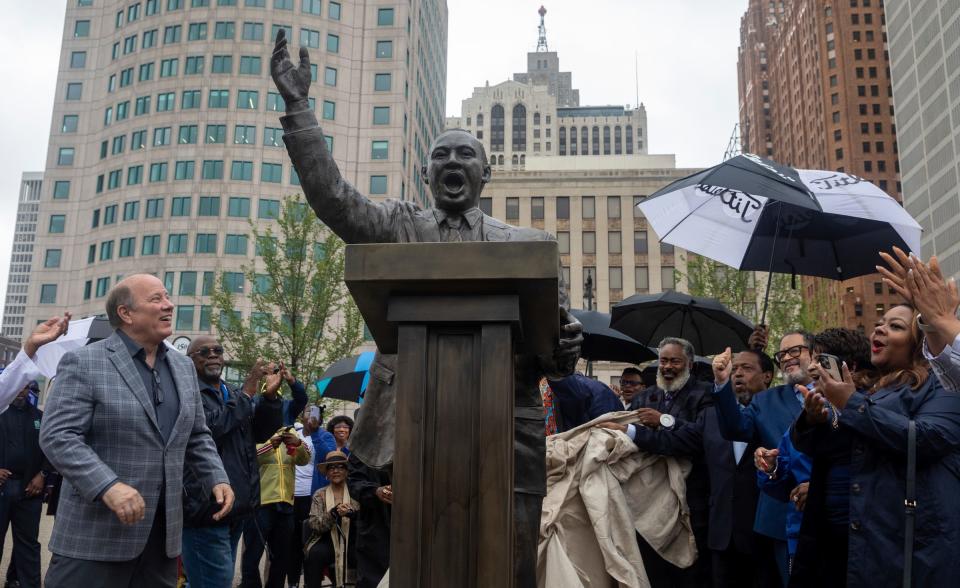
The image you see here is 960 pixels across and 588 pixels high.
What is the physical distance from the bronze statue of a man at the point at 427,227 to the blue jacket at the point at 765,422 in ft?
7.85

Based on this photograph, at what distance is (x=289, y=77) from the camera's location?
124 inches

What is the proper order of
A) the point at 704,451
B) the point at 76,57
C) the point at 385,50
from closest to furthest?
1. the point at 704,451
2. the point at 385,50
3. the point at 76,57

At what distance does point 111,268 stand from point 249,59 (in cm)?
1839

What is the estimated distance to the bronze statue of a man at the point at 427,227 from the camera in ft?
10.3

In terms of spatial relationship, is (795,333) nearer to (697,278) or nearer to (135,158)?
(697,278)

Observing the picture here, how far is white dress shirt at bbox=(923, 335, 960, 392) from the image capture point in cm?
343

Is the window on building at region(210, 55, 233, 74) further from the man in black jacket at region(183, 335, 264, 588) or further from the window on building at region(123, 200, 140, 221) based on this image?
the man in black jacket at region(183, 335, 264, 588)

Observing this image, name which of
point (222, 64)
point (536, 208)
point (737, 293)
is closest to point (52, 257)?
point (222, 64)

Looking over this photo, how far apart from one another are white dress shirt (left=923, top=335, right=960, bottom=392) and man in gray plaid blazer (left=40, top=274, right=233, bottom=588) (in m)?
3.29

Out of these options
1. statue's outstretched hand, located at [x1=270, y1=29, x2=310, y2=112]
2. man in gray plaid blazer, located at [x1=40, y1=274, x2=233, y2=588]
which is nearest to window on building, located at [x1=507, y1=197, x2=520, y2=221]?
man in gray plaid blazer, located at [x1=40, y1=274, x2=233, y2=588]

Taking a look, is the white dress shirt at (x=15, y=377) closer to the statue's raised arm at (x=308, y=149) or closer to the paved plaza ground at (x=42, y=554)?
the statue's raised arm at (x=308, y=149)

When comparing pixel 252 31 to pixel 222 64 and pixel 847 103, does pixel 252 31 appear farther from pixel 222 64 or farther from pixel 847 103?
pixel 847 103

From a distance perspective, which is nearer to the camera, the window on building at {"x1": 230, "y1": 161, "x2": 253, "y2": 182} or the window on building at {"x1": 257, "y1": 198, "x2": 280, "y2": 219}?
the window on building at {"x1": 257, "y1": 198, "x2": 280, "y2": 219}

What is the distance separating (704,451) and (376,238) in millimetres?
3740
